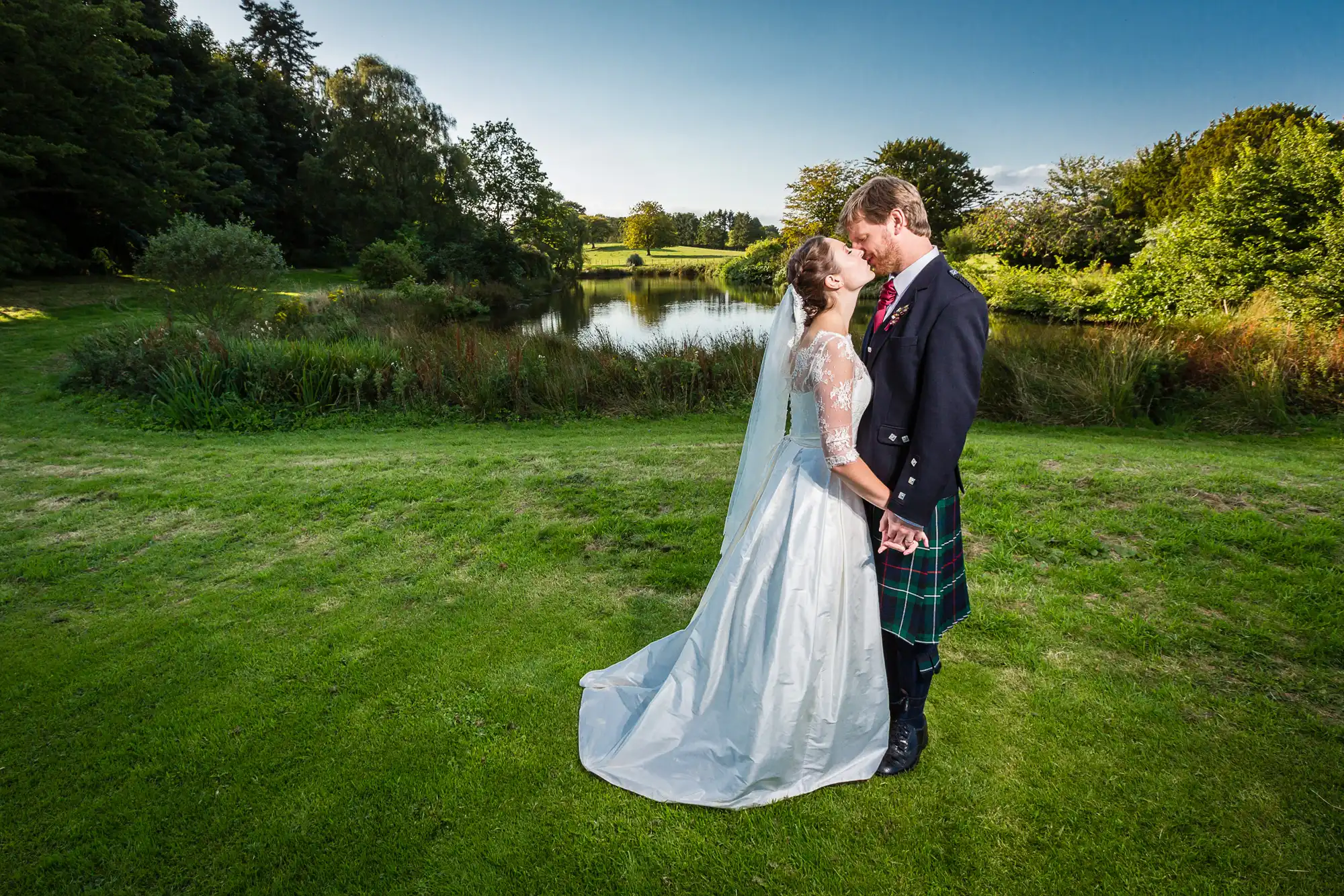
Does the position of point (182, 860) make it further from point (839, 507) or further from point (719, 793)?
point (839, 507)

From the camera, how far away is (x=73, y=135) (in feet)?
64.3

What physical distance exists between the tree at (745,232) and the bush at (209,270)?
84.7 metres

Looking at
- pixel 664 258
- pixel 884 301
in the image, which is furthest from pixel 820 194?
pixel 664 258

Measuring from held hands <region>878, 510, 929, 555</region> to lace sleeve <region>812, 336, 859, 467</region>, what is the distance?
270 mm

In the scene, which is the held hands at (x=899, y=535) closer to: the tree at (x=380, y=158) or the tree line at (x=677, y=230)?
the tree at (x=380, y=158)

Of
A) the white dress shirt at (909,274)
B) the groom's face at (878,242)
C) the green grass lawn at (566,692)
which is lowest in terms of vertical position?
the green grass lawn at (566,692)

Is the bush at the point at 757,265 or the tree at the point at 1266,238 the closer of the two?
the tree at the point at 1266,238

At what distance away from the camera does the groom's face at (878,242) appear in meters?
2.17

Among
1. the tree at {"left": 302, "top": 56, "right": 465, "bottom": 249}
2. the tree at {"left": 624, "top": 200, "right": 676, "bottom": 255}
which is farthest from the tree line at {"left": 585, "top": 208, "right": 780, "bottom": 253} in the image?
the tree at {"left": 302, "top": 56, "right": 465, "bottom": 249}

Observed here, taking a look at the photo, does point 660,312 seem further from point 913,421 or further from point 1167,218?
point 913,421

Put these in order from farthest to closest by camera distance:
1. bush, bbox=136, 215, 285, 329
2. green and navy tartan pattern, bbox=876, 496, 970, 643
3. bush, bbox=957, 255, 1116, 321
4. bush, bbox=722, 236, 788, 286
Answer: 1. bush, bbox=722, 236, 788, 286
2. bush, bbox=957, 255, 1116, 321
3. bush, bbox=136, 215, 285, 329
4. green and navy tartan pattern, bbox=876, 496, 970, 643

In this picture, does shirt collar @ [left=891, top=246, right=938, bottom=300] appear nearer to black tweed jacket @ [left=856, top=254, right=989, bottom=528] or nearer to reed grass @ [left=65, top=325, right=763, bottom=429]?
black tweed jacket @ [left=856, top=254, right=989, bottom=528]

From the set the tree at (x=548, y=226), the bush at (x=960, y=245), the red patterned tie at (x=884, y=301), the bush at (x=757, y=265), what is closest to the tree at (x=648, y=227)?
the bush at (x=757, y=265)

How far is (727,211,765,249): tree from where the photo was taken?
9356 centimetres
